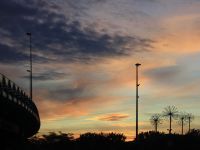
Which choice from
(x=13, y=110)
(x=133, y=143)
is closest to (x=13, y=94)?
(x=13, y=110)

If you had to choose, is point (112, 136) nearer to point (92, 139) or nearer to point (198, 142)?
point (92, 139)

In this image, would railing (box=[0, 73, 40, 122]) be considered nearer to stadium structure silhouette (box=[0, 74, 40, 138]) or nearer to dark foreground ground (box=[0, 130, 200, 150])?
stadium structure silhouette (box=[0, 74, 40, 138])

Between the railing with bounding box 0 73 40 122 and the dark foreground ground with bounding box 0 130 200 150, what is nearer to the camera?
the railing with bounding box 0 73 40 122

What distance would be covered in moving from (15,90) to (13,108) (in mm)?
2035

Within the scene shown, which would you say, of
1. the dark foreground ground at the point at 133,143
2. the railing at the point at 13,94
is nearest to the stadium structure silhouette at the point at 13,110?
the railing at the point at 13,94

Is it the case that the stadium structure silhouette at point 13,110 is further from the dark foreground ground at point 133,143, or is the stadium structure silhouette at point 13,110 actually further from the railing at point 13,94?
the dark foreground ground at point 133,143

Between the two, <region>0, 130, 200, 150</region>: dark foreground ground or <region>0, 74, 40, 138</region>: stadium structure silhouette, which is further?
<region>0, 130, 200, 150</region>: dark foreground ground

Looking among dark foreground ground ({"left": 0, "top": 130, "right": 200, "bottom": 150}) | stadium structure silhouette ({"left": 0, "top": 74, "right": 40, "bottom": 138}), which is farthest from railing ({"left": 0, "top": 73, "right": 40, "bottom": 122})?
dark foreground ground ({"left": 0, "top": 130, "right": 200, "bottom": 150})

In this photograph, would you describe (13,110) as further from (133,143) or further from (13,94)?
(133,143)

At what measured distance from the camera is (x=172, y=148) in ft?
509

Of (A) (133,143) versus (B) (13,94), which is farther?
(A) (133,143)

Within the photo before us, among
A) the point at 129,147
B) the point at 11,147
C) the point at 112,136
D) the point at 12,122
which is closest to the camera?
the point at 12,122

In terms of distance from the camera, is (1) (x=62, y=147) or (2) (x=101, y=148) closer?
(2) (x=101, y=148)

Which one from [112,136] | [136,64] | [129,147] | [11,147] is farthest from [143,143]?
[11,147]
